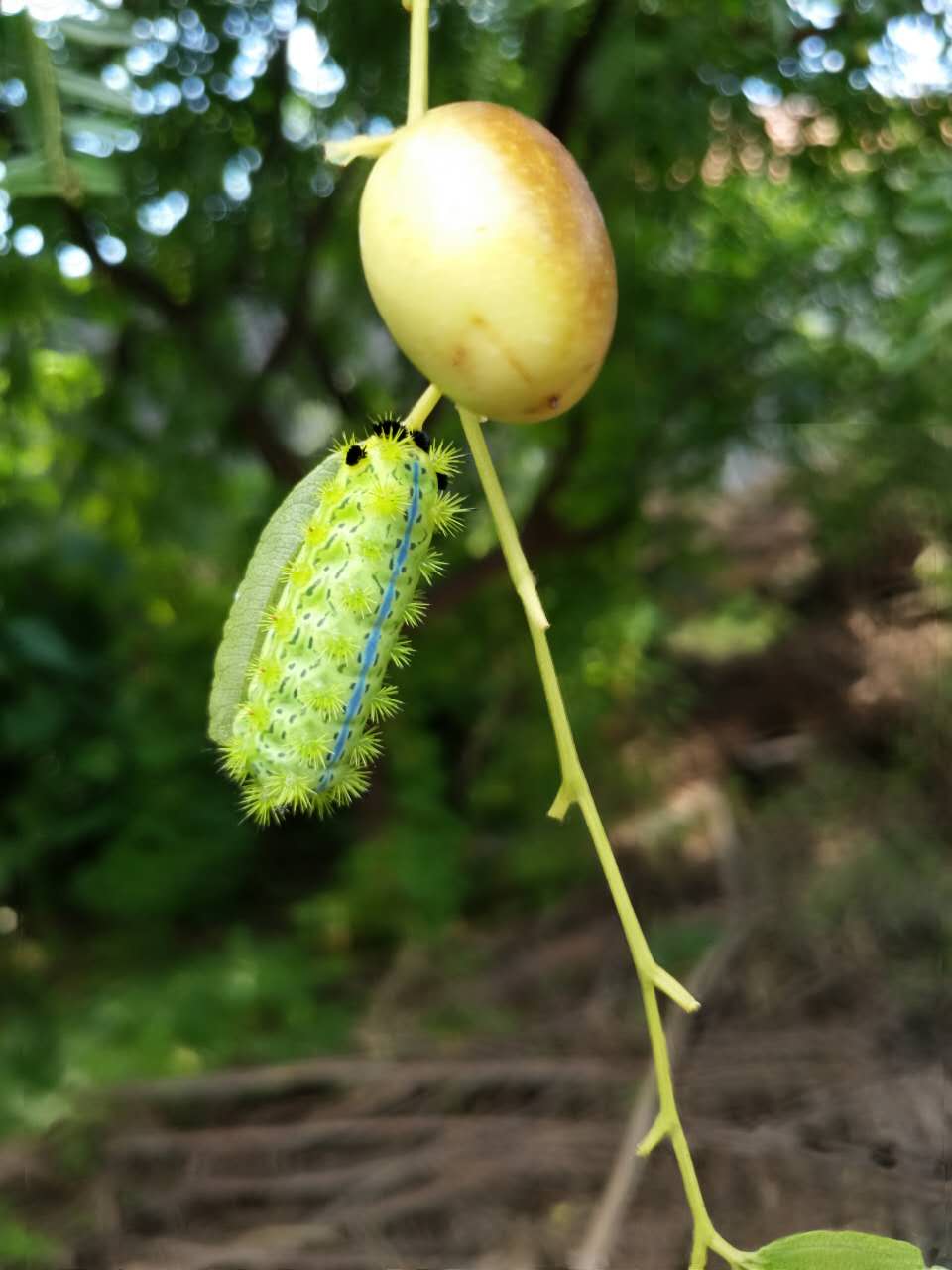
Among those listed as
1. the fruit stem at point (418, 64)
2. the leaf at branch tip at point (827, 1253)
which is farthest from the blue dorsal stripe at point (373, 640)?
the leaf at branch tip at point (827, 1253)

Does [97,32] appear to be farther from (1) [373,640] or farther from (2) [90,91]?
(1) [373,640]

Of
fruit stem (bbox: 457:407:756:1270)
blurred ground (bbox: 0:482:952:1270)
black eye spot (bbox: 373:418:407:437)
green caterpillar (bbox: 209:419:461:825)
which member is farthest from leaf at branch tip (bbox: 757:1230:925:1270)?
blurred ground (bbox: 0:482:952:1270)

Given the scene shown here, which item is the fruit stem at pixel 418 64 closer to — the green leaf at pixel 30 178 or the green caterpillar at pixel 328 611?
the green caterpillar at pixel 328 611

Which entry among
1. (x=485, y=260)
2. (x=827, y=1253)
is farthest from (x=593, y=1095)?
(x=485, y=260)

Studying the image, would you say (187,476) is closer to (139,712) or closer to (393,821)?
(139,712)

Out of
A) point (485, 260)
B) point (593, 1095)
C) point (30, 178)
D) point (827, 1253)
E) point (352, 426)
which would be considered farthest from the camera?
point (352, 426)
